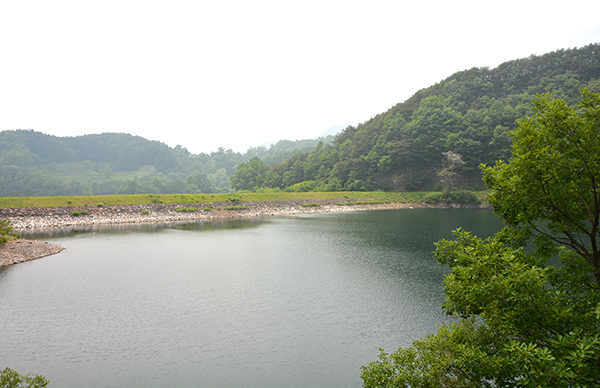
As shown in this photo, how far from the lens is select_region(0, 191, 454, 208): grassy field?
179ft

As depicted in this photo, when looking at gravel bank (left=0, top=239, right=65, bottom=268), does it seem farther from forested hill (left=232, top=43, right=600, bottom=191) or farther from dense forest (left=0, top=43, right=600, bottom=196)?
dense forest (left=0, top=43, right=600, bottom=196)

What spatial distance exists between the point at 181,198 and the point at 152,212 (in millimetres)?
7807

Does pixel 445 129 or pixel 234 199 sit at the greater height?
pixel 445 129

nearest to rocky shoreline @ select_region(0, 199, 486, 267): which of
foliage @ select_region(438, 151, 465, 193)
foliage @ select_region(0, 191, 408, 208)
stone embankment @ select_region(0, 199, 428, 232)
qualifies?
stone embankment @ select_region(0, 199, 428, 232)

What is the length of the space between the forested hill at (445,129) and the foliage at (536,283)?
8545cm

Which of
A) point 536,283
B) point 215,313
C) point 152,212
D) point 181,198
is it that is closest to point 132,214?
point 152,212

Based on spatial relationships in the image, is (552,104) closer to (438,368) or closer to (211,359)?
(438,368)

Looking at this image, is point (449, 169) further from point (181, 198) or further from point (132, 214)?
point (132, 214)

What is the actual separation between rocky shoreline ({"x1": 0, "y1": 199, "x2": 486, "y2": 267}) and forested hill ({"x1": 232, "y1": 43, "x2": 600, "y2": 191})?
1738 cm

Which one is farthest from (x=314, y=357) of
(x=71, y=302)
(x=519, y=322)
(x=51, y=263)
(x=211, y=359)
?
(x=51, y=263)

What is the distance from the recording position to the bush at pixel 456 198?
78.6 meters

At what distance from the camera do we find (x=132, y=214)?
60.0 meters

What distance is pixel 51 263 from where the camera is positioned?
28.9m

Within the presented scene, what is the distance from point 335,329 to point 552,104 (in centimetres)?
1202
